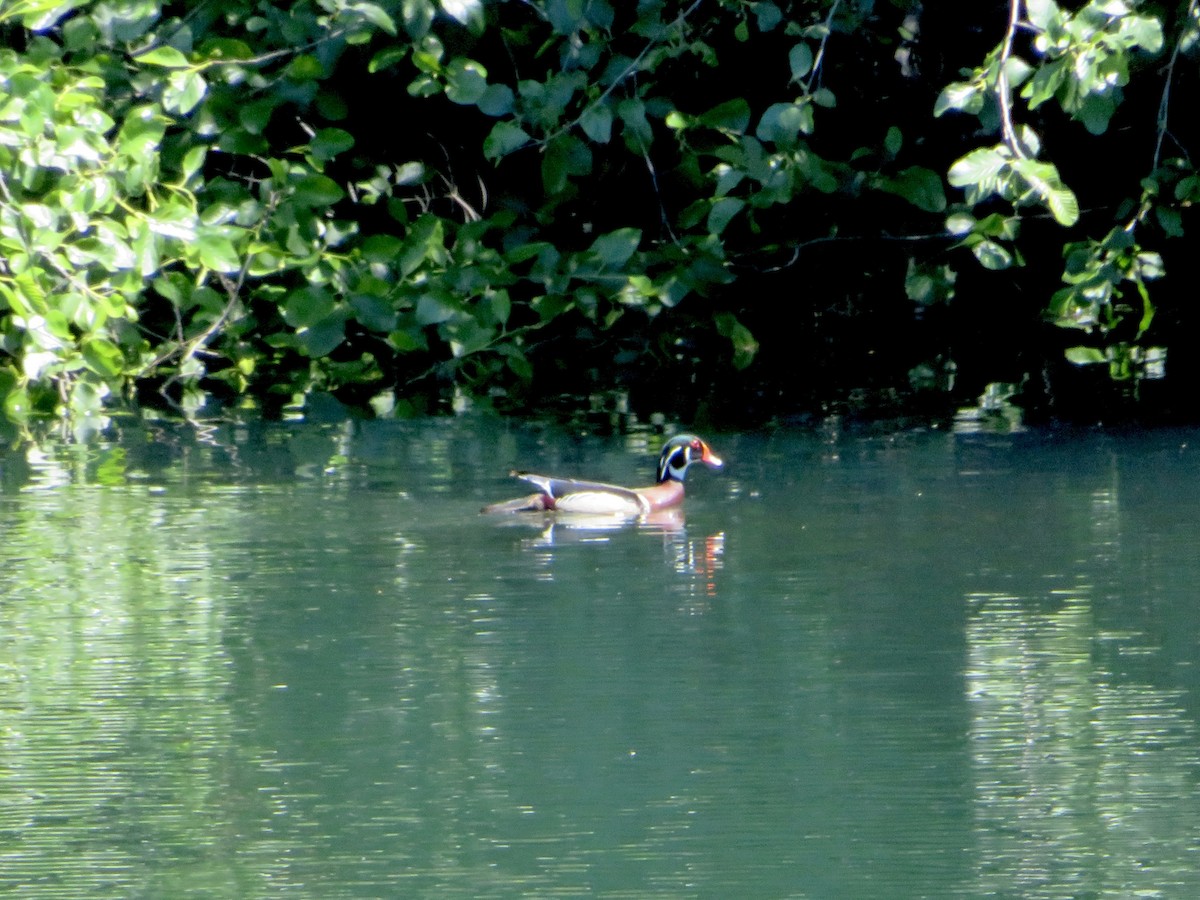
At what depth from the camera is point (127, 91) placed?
10.2m

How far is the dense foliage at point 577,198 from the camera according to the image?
26.7 ft

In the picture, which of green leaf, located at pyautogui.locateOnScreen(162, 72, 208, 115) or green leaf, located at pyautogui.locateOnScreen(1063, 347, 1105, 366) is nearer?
green leaf, located at pyautogui.locateOnScreen(162, 72, 208, 115)

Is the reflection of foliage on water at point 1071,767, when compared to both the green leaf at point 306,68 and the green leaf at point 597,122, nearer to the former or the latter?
the green leaf at point 597,122

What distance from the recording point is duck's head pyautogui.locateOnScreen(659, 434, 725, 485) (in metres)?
7.03

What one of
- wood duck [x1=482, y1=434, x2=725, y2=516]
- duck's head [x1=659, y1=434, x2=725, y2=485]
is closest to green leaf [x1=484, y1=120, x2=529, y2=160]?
duck's head [x1=659, y1=434, x2=725, y2=485]

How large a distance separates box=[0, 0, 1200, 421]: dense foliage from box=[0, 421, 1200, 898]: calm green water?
1375 mm

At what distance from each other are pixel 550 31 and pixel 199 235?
10.9 feet

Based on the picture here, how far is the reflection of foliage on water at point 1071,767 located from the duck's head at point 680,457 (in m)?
2.08

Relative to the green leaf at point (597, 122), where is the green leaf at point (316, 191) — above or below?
below

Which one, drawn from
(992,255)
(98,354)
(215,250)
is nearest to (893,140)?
(992,255)

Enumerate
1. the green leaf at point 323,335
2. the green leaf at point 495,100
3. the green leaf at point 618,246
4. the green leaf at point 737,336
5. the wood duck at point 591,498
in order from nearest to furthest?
the wood duck at point 591,498, the green leaf at point 323,335, the green leaf at point 495,100, the green leaf at point 618,246, the green leaf at point 737,336

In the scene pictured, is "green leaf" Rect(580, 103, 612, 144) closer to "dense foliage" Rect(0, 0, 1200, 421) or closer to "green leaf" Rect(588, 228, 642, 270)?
"dense foliage" Rect(0, 0, 1200, 421)

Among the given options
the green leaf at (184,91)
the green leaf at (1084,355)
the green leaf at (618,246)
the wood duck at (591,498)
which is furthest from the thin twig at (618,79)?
the wood duck at (591,498)

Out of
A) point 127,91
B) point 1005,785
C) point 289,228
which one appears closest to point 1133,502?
point 1005,785
